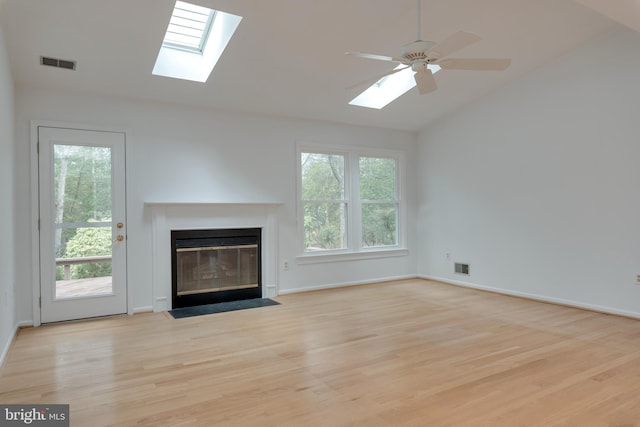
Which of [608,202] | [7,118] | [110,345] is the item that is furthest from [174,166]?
[608,202]

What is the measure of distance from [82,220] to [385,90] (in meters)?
4.18

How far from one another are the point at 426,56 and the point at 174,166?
3305 mm

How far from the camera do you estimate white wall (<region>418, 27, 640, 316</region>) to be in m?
4.32

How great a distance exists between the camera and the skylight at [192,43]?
399 cm

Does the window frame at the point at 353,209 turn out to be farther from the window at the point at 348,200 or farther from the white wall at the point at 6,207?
the white wall at the point at 6,207

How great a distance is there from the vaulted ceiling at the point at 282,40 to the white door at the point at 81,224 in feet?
2.08

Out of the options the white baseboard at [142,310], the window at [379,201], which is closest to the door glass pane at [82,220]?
the white baseboard at [142,310]

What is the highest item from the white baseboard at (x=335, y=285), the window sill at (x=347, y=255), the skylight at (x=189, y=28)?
the skylight at (x=189, y=28)

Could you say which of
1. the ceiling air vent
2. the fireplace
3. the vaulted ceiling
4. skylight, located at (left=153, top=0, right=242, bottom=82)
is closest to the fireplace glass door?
the fireplace

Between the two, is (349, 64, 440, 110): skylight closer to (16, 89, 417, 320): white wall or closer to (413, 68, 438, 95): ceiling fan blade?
(16, 89, 417, 320): white wall

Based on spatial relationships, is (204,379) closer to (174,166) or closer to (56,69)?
(174,166)

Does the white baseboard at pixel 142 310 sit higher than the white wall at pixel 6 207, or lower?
lower

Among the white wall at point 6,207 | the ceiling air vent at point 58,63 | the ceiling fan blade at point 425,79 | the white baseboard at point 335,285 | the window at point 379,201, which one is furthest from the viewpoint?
the window at point 379,201

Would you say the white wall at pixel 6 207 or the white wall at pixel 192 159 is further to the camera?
the white wall at pixel 192 159
